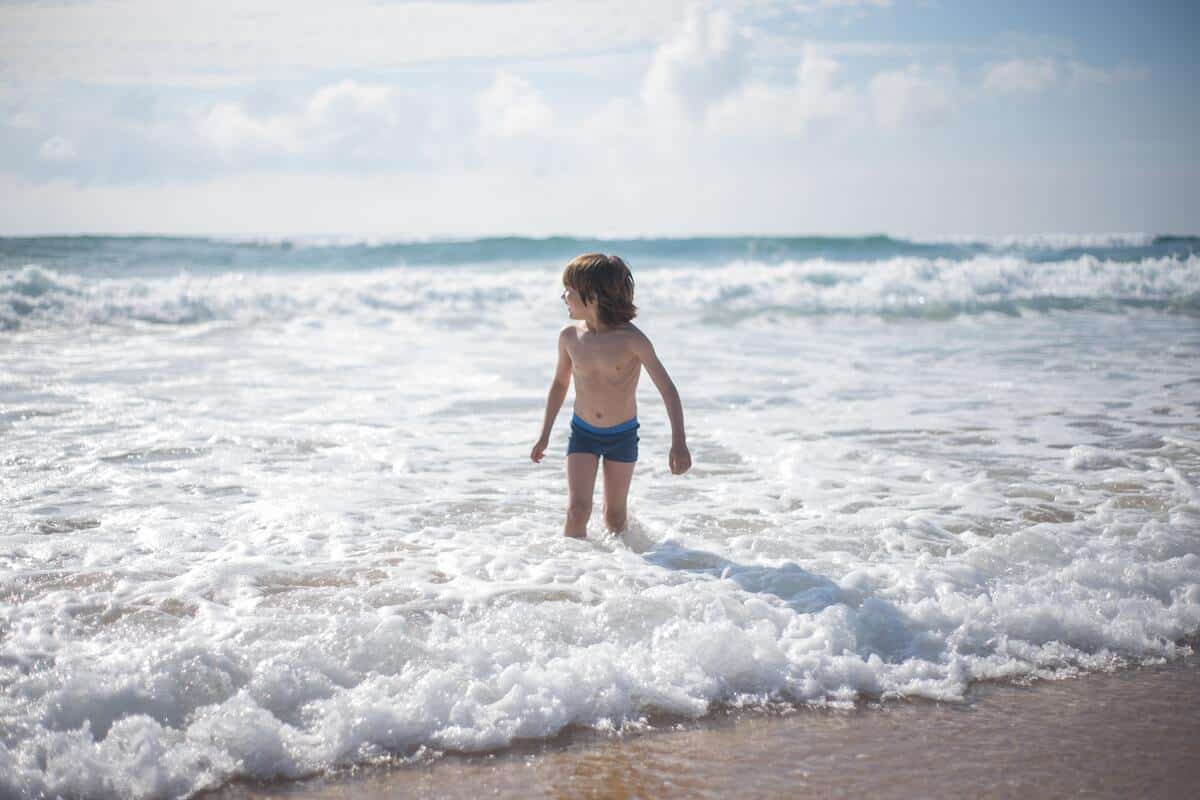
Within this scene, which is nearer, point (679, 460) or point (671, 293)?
point (679, 460)

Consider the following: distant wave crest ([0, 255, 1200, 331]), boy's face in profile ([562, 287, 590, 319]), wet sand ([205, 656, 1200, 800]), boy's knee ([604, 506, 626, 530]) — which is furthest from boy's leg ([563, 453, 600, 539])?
distant wave crest ([0, 255, 1200, 331])

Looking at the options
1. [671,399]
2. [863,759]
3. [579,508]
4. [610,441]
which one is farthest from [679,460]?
[863,759]

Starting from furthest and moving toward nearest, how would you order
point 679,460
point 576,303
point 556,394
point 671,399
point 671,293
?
point 671,293
point 556,394
point 576,303
point 671,399
point 679,460

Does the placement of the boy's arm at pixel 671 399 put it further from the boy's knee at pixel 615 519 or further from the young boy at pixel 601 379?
the boy's knee at pixel 615 519

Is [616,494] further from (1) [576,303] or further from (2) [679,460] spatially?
(1) [576,303]

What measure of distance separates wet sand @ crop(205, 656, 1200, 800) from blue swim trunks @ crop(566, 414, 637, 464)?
1674 mm

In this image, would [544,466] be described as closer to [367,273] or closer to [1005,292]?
[1005,292]

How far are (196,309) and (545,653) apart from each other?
44.7 feet

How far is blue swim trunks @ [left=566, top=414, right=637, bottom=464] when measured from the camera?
14.0ft

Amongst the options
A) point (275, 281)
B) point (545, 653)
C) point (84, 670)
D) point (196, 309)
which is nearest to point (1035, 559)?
point (545, 653)

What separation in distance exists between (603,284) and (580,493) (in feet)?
3.23

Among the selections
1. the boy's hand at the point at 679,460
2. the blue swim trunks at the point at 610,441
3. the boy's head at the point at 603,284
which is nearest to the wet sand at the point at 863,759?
the boy's hand at the point at 679,460

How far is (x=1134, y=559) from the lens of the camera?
12.9 feet

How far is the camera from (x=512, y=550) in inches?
159
